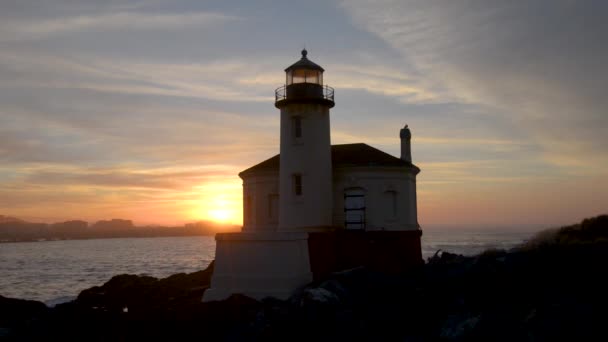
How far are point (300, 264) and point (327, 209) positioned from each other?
407 cm

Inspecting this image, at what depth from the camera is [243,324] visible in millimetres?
17781

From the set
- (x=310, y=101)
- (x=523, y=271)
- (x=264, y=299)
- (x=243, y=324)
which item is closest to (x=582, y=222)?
(x=523, y=271)

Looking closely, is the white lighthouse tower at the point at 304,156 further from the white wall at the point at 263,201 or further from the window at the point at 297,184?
the white wall at the point at 263,201

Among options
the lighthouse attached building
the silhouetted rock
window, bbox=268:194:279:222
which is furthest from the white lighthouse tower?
Answer: the silhouetted rock

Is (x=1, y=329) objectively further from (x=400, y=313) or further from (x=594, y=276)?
(x=594, y=276)

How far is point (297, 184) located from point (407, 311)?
860cm

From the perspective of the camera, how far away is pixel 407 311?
56.1 feet

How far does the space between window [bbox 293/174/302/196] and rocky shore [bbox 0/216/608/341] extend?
478cm

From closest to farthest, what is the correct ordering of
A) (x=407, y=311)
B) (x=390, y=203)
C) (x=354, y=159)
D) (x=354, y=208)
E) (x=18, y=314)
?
(x=407, y=311)
(x=18, y=314)
(x=354, y=208)
(x=390, y=203)
(x=354, y=159)

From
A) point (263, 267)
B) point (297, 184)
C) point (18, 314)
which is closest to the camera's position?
point (263, 267)

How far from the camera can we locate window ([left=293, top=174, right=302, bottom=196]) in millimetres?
24172

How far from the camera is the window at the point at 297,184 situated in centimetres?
2417

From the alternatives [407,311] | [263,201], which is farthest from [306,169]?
[407,311]

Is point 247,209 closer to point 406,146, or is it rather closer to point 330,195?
point 330,195
